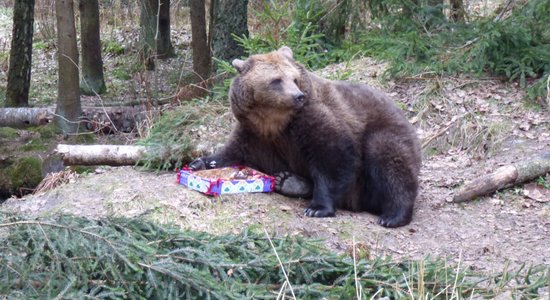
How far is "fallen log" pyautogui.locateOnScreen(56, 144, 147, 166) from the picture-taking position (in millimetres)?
7785

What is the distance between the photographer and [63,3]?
10.8 meters

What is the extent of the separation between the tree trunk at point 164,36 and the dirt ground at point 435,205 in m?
9.16

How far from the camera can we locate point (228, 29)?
42.0 feet

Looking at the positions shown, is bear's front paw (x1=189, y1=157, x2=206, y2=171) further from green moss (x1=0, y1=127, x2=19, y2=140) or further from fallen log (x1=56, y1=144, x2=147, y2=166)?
green moss (x1=0, y1=127, x2=19, y2=140)

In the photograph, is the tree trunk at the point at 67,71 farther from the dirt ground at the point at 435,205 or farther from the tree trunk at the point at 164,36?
the tree trunk at the point at 164,36

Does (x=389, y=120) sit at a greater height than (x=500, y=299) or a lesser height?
greater

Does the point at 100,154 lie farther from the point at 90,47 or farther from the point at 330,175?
the point at 90,47

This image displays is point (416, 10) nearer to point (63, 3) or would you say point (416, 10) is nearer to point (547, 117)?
point (547, 117)

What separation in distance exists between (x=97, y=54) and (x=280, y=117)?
918cm

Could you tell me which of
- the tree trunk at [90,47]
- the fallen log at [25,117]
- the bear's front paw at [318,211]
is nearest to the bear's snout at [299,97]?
the bear's front paw at [318,211]

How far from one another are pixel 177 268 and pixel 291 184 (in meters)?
3.33

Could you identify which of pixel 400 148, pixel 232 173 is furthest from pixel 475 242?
pixel 232 173

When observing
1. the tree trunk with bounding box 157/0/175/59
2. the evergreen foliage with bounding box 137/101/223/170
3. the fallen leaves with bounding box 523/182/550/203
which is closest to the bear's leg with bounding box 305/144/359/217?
the evergreen foliage with bounding box 137/101/223/170

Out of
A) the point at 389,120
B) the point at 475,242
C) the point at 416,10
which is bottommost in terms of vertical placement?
the point at 475,242
